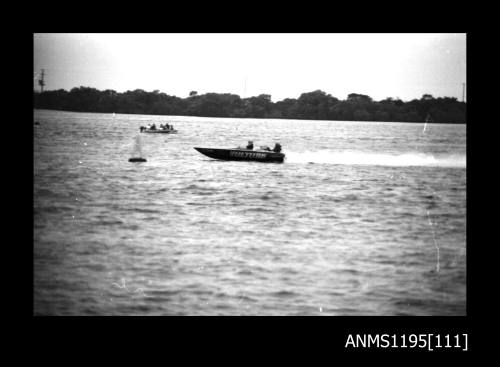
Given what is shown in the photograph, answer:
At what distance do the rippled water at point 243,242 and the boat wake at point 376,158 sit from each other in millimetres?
6040

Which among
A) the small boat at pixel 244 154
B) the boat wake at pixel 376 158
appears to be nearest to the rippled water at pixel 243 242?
the small boat at pixel 244 154

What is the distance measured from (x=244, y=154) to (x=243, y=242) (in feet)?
33.6

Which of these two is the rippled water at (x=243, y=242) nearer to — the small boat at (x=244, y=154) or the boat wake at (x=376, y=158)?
the small boat at (x=244, y=154)

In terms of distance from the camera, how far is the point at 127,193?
17797 mm

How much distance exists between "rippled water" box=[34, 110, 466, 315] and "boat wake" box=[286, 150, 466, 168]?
238 inches

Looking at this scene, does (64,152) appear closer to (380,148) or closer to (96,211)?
(96,211)

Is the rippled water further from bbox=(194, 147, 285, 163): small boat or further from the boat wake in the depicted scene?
the boat wake

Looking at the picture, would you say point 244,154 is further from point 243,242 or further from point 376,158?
point 376,158

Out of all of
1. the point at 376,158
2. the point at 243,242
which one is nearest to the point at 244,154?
the point at 243,242

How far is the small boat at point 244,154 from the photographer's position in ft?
72.4

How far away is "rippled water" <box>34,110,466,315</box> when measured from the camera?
9.09 metres
